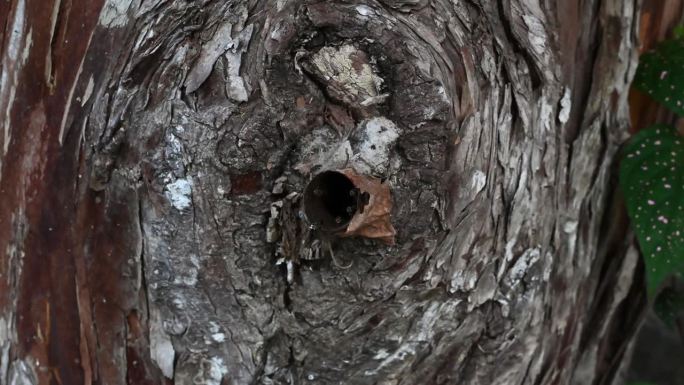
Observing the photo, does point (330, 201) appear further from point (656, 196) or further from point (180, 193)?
point (656, 196)

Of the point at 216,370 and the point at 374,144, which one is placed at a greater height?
the point at 374,144

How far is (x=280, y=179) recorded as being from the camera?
2.89 ft

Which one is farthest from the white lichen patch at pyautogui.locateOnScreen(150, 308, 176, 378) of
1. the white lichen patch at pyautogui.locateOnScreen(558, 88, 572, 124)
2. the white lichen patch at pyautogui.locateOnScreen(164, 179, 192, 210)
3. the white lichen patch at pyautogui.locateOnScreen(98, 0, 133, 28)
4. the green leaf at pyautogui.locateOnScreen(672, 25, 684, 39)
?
the green leaf at pyautogui.locateOnScreen(672, 25, 684, 39)

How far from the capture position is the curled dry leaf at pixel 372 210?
824 mm

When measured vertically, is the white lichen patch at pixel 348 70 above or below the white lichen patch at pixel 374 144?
above

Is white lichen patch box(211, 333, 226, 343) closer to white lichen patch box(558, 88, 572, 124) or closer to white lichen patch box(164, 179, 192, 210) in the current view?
white lichen patch box(164, 179, 192, 210)

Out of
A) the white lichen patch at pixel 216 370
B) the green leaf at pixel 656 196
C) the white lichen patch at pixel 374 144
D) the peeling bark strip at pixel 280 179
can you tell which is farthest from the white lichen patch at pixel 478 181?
the white lichen patch at pixel 216 370

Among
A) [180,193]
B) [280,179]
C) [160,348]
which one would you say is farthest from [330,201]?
[160,348]

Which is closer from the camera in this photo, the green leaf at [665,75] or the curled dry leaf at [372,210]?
the curled dry leaf at [372,210]

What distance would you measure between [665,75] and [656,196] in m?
0.19

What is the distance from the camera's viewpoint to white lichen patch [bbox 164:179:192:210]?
89cm

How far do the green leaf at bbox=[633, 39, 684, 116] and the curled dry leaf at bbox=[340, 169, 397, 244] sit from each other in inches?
20.5

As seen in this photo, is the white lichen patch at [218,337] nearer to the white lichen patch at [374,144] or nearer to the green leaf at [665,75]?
the white lichen patch at [374,144]

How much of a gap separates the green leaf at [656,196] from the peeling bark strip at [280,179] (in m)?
0.10
